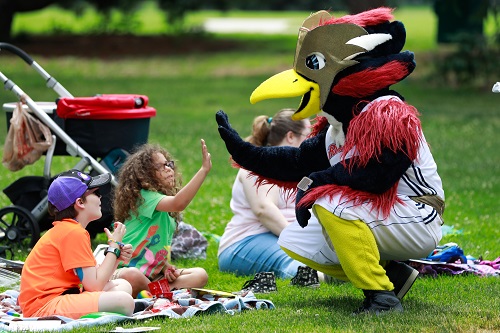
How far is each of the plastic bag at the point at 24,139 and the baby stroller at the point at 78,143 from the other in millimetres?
53

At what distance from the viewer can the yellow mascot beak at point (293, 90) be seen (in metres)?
4.73

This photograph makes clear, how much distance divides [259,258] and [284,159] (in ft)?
3.59

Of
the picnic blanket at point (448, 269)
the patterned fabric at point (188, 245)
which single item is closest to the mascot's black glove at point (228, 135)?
the picnic blanket at point (448, 269)

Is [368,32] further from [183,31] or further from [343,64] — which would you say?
[183,31]

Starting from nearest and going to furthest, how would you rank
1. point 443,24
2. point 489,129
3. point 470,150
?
point 470,150 → point 489,129 → point 443,24

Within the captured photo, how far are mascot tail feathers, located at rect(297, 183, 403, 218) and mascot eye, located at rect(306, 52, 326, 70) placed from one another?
63 cm

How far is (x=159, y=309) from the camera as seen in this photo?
481 cm

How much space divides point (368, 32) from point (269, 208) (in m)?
1.63

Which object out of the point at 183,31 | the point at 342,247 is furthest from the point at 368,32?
the point at 183,31

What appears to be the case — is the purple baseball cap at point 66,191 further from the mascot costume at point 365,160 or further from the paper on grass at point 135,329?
the mascot costume at point 365,160

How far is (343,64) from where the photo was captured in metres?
4.69

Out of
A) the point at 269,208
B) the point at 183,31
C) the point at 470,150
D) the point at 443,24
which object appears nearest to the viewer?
the point at 269,208

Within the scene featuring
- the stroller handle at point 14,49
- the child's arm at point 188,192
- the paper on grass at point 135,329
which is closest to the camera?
the paper on grass at point 135,329

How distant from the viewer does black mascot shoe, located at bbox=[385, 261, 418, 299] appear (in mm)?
4957
